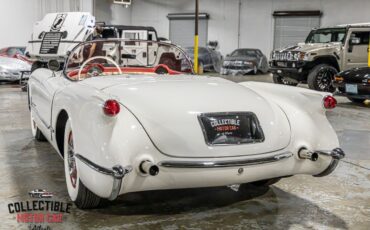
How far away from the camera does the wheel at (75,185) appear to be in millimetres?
3092

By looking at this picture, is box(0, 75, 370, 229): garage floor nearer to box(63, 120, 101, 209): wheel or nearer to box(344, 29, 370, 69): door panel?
box(63, 120, 101, 209): wheel

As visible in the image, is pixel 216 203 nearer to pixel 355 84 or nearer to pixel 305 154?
pixel 305 154

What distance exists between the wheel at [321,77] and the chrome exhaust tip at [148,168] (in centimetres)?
963

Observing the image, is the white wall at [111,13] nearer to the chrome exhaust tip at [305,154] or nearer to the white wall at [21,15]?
the white wall at [21,15]

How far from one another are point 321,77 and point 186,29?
566 inches

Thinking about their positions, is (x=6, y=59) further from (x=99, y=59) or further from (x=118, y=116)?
(x=118, y=116)

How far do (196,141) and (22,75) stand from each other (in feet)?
35.7

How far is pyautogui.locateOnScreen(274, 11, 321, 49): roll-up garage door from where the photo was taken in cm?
2175

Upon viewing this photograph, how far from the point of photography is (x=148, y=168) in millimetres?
2666

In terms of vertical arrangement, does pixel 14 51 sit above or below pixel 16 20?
below

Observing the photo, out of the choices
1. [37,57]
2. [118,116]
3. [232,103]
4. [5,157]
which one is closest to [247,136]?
[232,103]

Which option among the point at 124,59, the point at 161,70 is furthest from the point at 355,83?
the point at 124,59

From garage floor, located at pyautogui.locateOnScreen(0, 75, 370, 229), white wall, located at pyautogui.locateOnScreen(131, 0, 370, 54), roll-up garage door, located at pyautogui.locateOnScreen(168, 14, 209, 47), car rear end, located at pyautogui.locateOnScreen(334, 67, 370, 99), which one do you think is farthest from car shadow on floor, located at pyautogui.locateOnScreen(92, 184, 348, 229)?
roll-up garage door, located at pyautogui.locateOnScreen(168, 14, 209, 47)

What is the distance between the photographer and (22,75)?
494 inches
